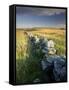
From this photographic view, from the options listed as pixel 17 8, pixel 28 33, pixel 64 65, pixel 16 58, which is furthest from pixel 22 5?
pixel 64 65

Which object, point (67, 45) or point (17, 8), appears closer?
point (17, 8)

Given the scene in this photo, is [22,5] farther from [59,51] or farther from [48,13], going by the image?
[59,51]

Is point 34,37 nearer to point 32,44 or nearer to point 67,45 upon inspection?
point 32,44

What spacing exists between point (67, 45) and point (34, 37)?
0.79ft

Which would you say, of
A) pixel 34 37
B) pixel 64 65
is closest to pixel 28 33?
pixel 34 37

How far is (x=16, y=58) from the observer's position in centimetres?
188

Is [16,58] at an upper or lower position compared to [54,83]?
upper

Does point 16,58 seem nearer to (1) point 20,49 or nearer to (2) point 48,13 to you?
(1) point 20,49

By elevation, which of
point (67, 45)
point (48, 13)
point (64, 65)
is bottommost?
point (64, 65)

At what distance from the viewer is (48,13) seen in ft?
6.45

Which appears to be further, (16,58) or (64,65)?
(64,65)
